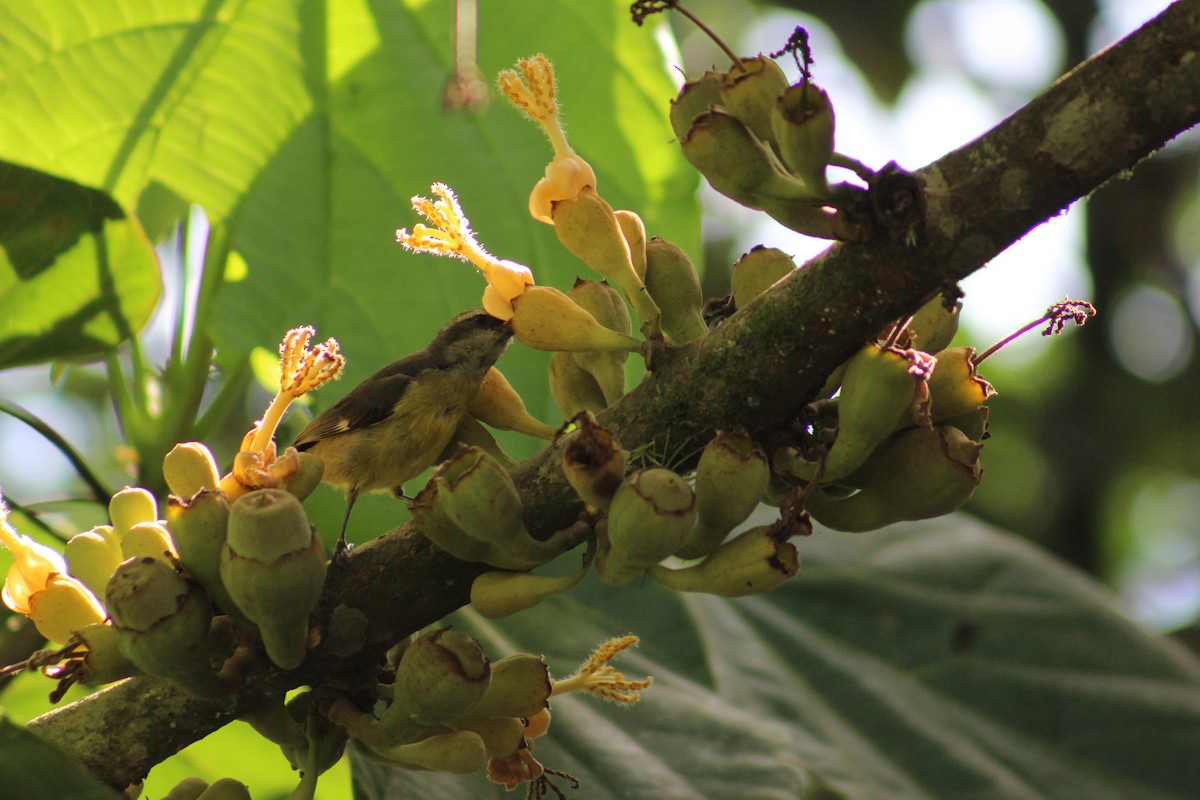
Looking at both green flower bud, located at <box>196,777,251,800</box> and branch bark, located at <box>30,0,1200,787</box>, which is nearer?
branch bark, located at <box>30,0,1200,787</box>

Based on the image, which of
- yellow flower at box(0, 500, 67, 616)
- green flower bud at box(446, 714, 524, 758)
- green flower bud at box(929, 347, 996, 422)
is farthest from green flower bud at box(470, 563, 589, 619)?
yellow flower at box(0, 500, 67, 616)

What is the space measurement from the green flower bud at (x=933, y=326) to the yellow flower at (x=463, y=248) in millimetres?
576

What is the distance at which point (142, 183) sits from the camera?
111 inches

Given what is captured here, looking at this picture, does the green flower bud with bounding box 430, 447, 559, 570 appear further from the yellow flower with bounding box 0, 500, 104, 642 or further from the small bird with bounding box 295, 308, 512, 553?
the small bird with bounding box 295, 308, 512, 553

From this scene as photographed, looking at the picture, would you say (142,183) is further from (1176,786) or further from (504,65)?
(1176,786)

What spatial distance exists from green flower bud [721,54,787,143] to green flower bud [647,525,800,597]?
0.53 m

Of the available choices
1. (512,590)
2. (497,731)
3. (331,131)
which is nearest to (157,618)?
(512,590)

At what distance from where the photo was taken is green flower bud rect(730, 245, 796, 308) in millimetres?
1831

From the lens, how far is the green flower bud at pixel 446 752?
1690 mm

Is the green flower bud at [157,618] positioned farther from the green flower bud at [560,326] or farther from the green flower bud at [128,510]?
the green flower bud at [560,326]

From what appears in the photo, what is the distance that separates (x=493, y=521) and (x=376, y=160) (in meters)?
1.68

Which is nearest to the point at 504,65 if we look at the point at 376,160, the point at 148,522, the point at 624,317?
the point at 376,160

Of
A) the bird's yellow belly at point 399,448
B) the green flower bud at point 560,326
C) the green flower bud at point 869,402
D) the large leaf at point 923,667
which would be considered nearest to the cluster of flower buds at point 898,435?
the green flower bud at point 869,402

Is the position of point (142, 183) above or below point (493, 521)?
above
